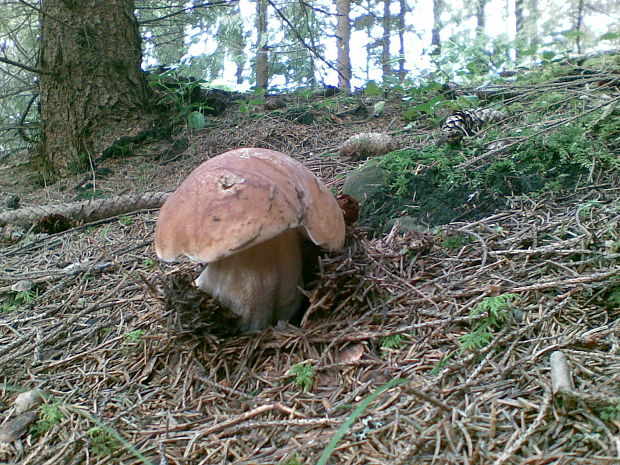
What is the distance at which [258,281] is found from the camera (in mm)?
1601

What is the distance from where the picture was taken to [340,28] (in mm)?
8500

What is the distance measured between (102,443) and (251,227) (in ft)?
2.53

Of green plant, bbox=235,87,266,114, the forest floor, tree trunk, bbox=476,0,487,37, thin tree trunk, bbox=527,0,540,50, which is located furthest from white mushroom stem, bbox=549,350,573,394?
tree trunk, bbox=476,0,487,37

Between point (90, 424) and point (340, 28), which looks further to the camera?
point (340, 28)

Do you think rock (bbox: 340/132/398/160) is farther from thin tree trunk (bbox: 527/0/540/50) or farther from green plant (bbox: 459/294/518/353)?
thin tree trunk (bbox: 527/0/540/50)

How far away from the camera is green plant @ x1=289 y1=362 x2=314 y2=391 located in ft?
4.46

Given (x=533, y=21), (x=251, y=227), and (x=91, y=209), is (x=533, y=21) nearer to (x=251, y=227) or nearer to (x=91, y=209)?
(x=91, y=209)

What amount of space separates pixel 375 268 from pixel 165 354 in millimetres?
927

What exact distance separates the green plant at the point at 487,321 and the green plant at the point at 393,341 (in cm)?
20

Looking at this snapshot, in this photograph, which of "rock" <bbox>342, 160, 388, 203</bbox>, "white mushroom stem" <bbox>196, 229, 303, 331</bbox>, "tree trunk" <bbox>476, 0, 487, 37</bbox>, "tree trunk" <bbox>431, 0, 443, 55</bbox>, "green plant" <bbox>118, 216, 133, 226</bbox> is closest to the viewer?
"white mushroom stem" <bbox>196, 229, 303, 331</bbox>

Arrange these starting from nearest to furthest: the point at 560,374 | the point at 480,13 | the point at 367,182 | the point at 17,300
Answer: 1. the point at 560,374
2. the point at 17,300
3. the point at 367,182
4. the point at 480,13

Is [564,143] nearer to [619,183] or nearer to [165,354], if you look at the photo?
[619,183]

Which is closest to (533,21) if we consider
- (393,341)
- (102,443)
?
(393,341)

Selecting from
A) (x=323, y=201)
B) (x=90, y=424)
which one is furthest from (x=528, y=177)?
(x=90, y=424)
